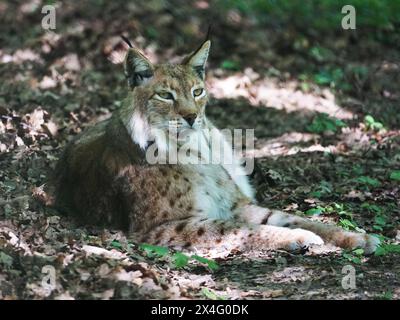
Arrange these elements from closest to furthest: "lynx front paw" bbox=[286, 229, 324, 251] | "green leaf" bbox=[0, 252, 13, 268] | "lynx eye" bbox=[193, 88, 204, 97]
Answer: "green leaf" bbox=[0, 252, 13, 268]
"lynx front paw" bbox=[286, 229, 324, 251]
"lynx eye" bbox=[193, 88, 204, 97]

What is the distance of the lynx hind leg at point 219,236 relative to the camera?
600cm

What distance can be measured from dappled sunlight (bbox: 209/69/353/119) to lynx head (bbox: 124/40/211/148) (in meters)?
3.49

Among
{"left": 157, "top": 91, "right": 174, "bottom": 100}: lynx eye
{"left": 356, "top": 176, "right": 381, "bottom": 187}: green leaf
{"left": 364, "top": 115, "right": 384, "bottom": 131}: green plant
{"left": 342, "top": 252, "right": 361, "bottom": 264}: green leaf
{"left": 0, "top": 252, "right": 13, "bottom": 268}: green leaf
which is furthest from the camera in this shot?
{"left": 364, "top": 115, "right": 384, "bottom": 131}: green plant

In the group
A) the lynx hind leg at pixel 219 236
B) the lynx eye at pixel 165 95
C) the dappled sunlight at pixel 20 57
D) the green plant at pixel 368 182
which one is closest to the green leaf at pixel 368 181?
the green plant at pixel 368 182

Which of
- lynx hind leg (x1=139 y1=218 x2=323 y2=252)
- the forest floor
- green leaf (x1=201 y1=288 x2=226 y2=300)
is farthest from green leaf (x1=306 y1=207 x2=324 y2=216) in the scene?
green leaf (x1=201 y1=288 x2=226 y2=300)

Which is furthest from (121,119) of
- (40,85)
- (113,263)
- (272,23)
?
(272,23)

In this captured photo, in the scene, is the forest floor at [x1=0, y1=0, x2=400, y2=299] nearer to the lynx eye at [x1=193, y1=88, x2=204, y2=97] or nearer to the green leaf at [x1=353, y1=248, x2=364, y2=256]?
the green leaf at [x1=353, y1=248, x2=364, y2=256]

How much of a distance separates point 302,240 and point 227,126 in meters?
3.45

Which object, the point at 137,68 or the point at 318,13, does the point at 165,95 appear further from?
the point at 318,13

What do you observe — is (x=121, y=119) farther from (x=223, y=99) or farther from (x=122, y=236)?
(x=223, y=99)

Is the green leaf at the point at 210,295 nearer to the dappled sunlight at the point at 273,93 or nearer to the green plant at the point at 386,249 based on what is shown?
the green plant at the point at 386,249

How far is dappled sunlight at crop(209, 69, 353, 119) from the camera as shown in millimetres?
9789

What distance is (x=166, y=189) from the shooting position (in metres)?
6.21

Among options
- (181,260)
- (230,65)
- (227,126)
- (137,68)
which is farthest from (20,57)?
(181,260)
